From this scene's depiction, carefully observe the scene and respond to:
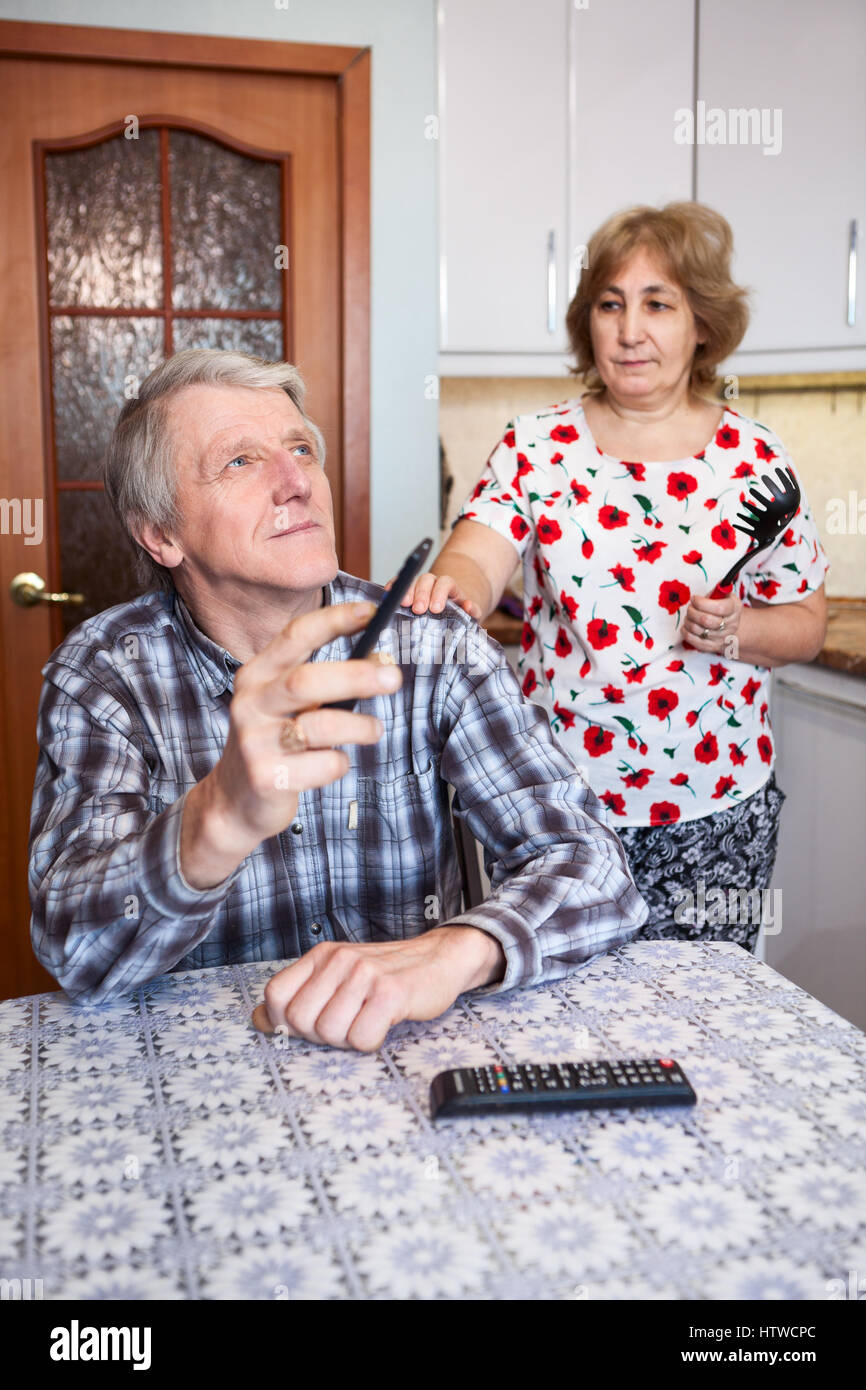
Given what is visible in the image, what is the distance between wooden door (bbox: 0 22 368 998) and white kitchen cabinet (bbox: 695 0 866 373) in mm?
802

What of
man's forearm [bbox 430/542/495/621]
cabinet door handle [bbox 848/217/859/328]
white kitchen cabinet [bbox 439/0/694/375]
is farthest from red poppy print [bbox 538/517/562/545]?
cabinet door handle [bbox 848/217/859/328]

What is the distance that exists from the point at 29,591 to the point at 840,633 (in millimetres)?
1751

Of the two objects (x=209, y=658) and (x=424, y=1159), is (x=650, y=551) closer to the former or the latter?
(x=209, y=658)

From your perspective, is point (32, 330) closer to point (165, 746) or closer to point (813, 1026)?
point (165, 746)

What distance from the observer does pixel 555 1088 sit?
78 cm

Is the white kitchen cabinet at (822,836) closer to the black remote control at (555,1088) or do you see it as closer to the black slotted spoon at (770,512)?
the black slotted spoon at (770,512)

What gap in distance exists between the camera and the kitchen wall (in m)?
2.96

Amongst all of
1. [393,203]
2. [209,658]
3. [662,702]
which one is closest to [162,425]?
[209,658]

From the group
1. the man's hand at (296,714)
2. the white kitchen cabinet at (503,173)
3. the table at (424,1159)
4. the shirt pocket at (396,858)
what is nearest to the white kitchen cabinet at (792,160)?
the white kitchen cabinet at (503,173)

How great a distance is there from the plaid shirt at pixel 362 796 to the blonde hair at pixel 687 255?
26.8 inches

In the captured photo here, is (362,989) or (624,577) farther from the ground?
(624,577)

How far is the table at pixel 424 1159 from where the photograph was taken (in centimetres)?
62
